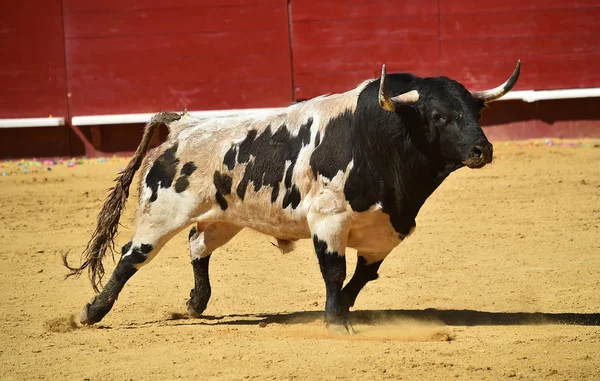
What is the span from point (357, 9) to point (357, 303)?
18.4 ft

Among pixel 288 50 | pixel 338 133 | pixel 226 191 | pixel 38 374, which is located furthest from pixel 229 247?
pixel 288 50

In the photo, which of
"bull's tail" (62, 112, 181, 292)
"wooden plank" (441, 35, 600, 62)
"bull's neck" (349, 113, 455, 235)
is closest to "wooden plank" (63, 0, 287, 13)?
"wooden plank" (441, 35, 600, 62)

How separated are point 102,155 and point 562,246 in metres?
5.56

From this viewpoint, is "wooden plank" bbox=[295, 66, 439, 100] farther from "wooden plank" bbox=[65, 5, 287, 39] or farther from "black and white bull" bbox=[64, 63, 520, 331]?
"black and white bull" bbox=[64, 63, 520, 331]

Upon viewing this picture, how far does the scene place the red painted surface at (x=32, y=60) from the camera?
414 inches

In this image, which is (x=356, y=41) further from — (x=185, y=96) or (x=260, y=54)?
(x=185, y=96)

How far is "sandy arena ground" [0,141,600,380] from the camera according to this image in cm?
396

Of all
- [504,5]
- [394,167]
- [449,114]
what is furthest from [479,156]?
[504,5]

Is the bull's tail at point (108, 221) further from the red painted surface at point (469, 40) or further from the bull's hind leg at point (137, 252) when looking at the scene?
the red painted surface at point (469, 40)

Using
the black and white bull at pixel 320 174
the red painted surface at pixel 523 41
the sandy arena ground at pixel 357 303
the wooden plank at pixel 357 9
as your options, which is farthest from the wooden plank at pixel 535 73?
the black and white bull at pixel 320 174

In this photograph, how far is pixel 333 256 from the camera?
4.50 m

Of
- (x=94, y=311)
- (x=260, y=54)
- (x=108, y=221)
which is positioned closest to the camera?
(x=94, y=311)

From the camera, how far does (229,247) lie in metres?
6.71

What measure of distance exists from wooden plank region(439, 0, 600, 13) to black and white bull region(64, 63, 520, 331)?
5.63 meters
